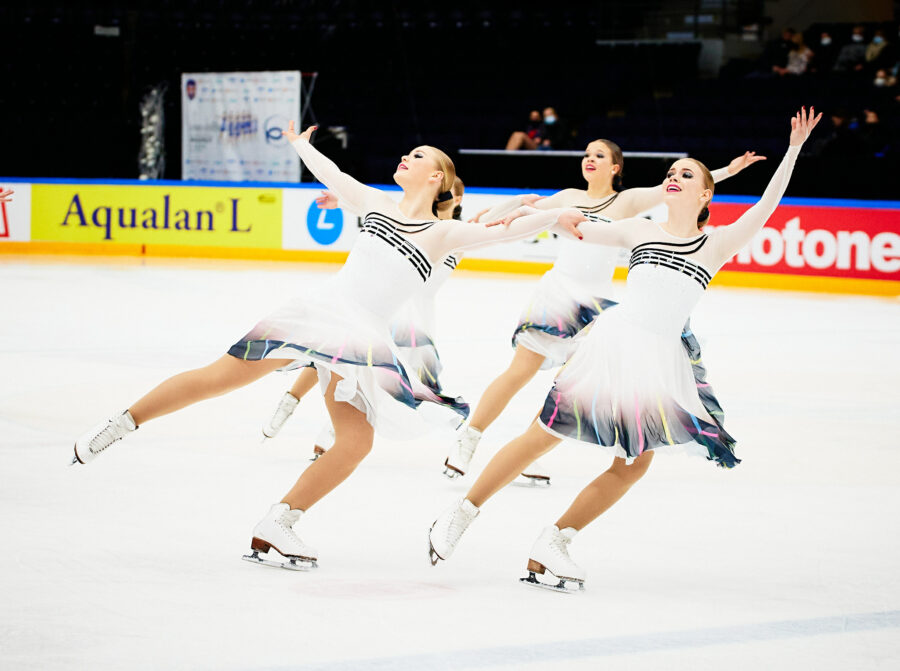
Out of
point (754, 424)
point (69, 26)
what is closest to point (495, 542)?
point (754, 424)

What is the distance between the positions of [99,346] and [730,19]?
40.0ft

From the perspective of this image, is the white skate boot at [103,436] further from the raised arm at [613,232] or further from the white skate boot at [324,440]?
the raised arm at [613,232]

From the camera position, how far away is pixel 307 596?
3.24 metres

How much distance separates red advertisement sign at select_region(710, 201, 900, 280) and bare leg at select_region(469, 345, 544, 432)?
6841mm

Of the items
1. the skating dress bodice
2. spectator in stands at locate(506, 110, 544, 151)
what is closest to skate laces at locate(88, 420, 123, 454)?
the skating dress bodice

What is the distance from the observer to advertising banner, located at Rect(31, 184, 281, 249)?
1415 cm

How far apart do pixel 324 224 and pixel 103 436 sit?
10.1 m

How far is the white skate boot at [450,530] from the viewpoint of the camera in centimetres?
343

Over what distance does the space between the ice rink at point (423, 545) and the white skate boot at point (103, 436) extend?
0.24m

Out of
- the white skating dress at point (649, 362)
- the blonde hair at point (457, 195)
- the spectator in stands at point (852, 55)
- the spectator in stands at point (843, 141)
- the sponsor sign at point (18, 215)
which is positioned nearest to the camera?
the white skating dress at point (649, 362)

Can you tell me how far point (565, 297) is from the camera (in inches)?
196

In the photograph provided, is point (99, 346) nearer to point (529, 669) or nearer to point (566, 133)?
point (529, 669)

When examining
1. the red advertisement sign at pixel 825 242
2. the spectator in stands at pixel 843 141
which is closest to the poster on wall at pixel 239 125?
the red advertisement sign at pixel 825 242

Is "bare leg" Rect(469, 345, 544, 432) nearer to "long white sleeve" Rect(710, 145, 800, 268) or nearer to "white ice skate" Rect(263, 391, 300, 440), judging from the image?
"white ice skate" Rect(263, 391, 300, 440)
